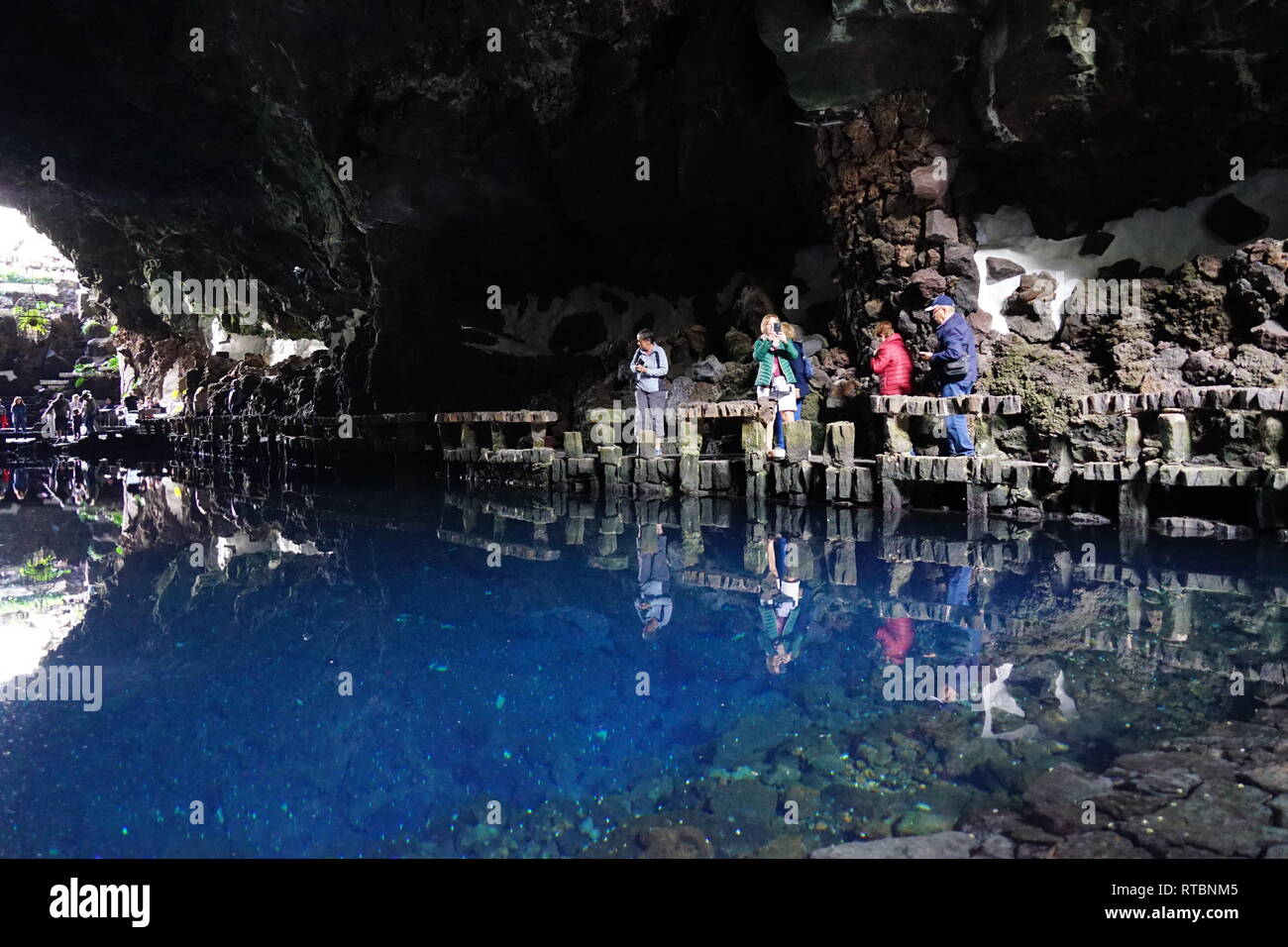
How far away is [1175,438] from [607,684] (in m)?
6.00

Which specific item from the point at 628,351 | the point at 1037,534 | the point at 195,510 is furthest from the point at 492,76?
the point at 1037,534

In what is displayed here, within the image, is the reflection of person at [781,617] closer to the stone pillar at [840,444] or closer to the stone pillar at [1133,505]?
the stone pillar at [840,444]

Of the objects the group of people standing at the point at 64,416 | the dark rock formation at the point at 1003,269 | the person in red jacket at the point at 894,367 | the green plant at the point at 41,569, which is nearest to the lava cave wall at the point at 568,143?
the dark rock formation at the point at 1003,269

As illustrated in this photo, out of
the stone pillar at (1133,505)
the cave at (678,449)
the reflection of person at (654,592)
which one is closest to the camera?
the cave at (678,449)

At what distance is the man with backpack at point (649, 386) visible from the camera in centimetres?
1159

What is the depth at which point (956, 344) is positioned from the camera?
9602 mm

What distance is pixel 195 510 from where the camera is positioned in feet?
37.4

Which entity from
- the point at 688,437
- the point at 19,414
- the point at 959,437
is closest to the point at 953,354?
the point at 959,437

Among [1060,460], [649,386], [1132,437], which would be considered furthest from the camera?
[649,386]

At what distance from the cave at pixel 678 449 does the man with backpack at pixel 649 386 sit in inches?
2.6

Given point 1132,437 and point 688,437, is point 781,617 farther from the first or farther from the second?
point 688,437

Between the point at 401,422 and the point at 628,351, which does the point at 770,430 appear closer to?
the point at 628,351

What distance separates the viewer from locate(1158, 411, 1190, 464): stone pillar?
7.34 m
